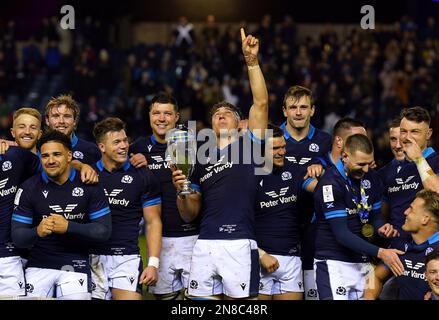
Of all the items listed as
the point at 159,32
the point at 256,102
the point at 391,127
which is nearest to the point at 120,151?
the point at 256,102

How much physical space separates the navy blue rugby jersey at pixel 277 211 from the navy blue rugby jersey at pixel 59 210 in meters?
1.50

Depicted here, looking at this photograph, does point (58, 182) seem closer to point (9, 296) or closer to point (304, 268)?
point (9, 296)

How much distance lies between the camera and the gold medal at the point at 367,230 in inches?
324

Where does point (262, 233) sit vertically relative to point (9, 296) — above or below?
above

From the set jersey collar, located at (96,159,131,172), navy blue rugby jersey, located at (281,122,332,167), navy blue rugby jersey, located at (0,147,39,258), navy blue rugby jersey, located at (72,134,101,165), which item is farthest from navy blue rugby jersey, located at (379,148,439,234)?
navy blue rugby jersey, located at (0,147,39,258)

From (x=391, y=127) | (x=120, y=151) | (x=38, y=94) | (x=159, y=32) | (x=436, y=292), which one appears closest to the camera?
(x=436, y=292)

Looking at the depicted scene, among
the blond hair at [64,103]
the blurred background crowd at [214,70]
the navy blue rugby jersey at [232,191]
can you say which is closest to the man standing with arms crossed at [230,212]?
the navy blue rugby jersey at [232,191]

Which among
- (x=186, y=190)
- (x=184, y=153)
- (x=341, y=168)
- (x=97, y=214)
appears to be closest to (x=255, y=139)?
(x=184, y=153)

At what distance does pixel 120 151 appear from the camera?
27.8 feet

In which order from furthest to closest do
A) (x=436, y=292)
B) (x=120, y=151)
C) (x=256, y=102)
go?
(x=120, y=151), (x=256, y=102), (x=436, y=292)

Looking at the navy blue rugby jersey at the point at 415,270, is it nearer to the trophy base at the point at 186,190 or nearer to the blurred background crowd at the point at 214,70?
the trophy base at the point at 186,190

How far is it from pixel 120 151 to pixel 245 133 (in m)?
1.24

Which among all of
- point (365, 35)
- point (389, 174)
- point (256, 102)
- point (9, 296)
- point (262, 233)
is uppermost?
point (365, 35)

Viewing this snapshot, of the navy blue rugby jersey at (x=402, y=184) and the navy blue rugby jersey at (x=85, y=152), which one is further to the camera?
the navy blue rugby jersey at (x=85, y=152)
